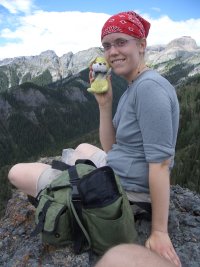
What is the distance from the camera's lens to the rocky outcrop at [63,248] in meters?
4.77

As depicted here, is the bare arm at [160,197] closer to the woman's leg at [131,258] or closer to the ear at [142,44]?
the ear at [142,44]

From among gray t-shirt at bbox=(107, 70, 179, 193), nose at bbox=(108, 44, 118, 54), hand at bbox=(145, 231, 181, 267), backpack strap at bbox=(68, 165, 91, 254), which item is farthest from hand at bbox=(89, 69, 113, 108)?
hand at bbox=(145, 231, 181, 267)

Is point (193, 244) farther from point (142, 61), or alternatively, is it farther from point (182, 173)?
point (182, 173)

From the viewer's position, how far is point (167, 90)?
4.34m

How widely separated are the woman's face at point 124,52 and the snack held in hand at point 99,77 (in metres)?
0.29

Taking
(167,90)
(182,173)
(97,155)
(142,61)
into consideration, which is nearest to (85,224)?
(97,155)

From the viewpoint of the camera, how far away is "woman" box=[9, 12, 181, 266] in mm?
4258

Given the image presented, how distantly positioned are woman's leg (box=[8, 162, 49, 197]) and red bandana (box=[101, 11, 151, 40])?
87.3 inches

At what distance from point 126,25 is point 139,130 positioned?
55.5 inches

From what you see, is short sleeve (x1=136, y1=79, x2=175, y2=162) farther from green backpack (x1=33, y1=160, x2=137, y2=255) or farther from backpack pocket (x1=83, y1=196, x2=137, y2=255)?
backpack pocket (x1=83, y1=196, x2=137, y2=255)

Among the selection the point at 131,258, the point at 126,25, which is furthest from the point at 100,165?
the point at 131,258

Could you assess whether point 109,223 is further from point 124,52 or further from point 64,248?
point 124,52

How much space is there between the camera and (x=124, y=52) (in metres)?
4.70

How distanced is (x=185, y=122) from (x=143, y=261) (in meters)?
98.4
